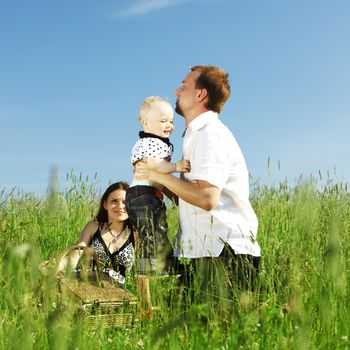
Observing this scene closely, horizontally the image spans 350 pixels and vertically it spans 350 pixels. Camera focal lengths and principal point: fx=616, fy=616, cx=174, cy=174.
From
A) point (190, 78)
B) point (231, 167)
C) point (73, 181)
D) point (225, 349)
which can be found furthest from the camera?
point (73, 181)

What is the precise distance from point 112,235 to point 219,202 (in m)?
1.70

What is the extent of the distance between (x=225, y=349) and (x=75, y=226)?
13.1ft

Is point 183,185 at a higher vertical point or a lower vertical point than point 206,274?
higher

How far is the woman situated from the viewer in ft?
15.9

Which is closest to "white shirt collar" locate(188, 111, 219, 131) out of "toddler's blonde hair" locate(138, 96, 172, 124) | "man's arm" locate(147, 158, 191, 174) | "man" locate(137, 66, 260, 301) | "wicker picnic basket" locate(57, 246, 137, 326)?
"man" locate(137, 66, 260, 301)

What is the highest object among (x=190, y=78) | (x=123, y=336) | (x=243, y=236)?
(x=190, y=78)

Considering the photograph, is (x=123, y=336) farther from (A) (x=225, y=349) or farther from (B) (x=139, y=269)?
(A) (x=225, y=349)

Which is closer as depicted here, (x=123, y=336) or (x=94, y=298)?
(x=123, y=336)

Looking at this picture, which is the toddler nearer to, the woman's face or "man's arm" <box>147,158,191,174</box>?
"man's arm" <box>147,158,191,174</box>

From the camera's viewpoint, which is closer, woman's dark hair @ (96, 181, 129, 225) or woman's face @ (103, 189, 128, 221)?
woman's face @ (103, 189, 128, 221)

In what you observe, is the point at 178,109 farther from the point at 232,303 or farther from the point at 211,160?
the point at 232,303

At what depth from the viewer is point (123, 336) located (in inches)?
134

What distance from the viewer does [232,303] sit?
10.7ft

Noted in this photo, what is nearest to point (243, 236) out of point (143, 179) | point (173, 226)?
point (143, 179)
